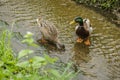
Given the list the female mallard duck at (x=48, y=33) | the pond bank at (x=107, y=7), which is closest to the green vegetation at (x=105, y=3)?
the pond bank at (x=107, y=7)

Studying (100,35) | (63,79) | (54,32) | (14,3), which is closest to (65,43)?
(54,32)

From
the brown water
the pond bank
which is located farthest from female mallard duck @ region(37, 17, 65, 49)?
the pond bank

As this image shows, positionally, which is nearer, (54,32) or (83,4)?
(54,32)

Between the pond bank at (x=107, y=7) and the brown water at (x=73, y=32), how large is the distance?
0.24m

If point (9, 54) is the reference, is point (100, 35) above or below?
below

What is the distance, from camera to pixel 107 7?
10.6m

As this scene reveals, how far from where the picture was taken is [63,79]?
380cm

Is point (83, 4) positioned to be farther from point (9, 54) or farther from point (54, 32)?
point (9, 54)

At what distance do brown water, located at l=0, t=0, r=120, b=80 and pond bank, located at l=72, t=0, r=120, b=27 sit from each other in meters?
0.24

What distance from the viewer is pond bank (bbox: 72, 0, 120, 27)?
10.0 m

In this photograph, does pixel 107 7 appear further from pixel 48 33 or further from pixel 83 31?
pixel 48 33

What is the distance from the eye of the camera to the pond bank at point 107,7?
1004 centimetres

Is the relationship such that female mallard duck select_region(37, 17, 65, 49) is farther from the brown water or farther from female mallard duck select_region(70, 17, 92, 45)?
female mallard duck select_region(70, 17, 92, 45)

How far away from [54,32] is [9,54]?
7.71ft
